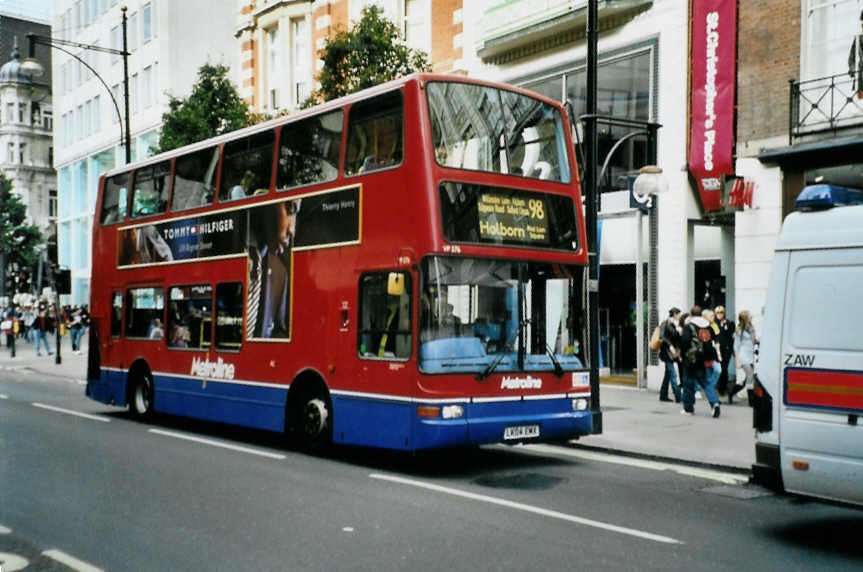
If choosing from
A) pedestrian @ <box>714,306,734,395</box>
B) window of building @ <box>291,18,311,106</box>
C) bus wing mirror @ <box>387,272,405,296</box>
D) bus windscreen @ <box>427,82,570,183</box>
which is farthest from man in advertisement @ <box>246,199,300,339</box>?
window of building @ <box>291,18,311,106</box>

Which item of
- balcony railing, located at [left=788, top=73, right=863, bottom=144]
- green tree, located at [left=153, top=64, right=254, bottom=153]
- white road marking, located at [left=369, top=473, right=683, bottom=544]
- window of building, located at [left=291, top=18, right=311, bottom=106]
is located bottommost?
white road marking, located at [left=369, top=473, right=683, bottom=544]

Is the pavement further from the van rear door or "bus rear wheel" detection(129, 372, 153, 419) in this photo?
"bus rear wheel" detection(129, 372, 153, 419)

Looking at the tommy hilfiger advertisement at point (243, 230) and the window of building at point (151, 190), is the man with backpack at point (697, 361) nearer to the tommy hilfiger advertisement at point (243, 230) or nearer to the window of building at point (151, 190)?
the tommy hilfiger advertisement at point (243, 230)

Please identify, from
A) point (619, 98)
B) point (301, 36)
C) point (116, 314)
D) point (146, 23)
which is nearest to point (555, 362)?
point (116, 314)

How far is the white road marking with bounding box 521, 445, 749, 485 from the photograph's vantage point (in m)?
9.85

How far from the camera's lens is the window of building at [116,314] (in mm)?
15562

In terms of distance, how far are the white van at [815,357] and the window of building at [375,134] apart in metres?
4.37

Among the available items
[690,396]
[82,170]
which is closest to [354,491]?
[690,396]

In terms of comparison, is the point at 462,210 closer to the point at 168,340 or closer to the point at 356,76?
the point at 168,340

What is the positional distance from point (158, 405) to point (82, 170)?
45.9 m

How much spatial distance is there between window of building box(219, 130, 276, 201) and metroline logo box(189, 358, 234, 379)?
2.29 m

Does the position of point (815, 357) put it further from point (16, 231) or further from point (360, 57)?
point (16, 231)

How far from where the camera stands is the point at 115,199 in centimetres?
1598

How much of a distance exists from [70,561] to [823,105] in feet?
45.5
